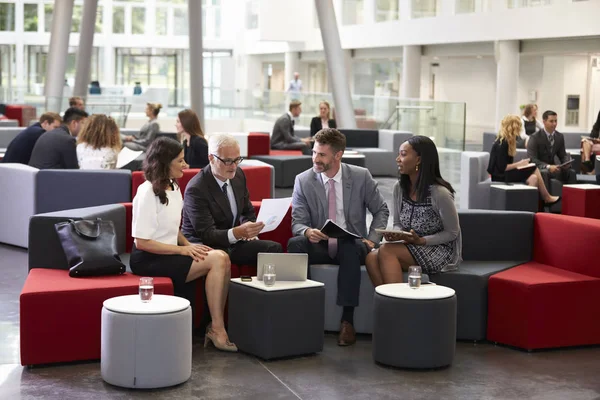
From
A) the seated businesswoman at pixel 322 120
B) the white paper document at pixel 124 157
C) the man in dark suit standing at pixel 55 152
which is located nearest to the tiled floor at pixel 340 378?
the white paper document at pixel 124 157

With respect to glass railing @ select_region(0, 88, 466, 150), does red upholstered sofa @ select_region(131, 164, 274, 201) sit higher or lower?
lower

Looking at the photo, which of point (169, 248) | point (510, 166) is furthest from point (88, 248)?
point (510, 166)

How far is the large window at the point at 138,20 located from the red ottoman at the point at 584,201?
3610 cm

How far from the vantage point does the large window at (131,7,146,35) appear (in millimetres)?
44219

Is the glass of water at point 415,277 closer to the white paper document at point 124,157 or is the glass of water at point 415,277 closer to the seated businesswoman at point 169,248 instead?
the seated businesswoman at point 169,248

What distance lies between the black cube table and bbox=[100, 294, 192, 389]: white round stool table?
0.66 meters

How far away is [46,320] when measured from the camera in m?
5.48

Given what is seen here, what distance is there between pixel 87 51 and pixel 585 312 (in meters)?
17.7

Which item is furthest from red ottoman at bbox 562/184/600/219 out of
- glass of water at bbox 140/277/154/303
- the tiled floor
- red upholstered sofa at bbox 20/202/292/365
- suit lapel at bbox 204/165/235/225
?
glass of water at bbox 140/277/154/303

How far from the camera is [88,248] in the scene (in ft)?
19.5

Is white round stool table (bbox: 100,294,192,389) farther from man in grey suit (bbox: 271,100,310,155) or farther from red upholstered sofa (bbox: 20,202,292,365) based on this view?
man in grey suit (bbox: 271,100,310,155)

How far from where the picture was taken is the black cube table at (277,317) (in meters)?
5.74

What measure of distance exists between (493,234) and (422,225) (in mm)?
756

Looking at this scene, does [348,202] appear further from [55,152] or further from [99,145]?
[55,152]
